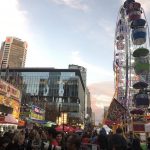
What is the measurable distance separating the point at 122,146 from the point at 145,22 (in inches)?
1204

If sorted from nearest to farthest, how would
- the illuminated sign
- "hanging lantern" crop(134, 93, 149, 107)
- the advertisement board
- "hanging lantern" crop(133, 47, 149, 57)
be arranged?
"hanging lantern" crop(134, 93, 149, 107)
"hanging lantern" crop(133, 47, 149, 57)
the illuminated sign
the advertisement board

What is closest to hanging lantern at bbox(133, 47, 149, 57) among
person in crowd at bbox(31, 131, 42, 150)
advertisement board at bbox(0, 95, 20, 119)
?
advertisement board at bbox(0, 95, 20, 119)

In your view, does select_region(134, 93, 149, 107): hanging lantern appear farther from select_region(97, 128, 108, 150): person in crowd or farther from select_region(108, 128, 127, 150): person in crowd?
select_region(108, 128, 127, 150): person in crowd

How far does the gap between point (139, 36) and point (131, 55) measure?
3363mm

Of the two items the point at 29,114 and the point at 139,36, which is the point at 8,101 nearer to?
the point at 29,114

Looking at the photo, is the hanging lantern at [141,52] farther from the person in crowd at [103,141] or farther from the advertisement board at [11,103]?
the person in crowd at [103,141]

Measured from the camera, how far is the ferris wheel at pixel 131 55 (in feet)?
119

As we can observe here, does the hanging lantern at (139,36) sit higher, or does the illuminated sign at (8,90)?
the hanging lantern at (139,36)

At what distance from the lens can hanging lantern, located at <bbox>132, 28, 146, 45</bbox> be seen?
121 feet

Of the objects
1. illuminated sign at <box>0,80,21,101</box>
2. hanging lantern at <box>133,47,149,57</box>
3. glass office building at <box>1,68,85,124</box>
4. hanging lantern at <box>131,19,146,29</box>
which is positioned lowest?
illuminated sign at <box>0,80,21,101</box>

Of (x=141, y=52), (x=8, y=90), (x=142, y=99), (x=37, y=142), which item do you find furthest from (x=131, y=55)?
(x=37, y=142)

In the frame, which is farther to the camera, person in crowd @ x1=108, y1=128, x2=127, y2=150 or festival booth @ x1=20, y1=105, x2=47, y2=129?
festival booth @ x1=20, y1=105, x2=47, y2=129

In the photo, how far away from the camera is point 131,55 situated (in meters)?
39.3

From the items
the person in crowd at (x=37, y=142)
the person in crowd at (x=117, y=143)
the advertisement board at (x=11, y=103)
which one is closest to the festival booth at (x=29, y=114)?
the advertisement board at (x=11, y=103)
